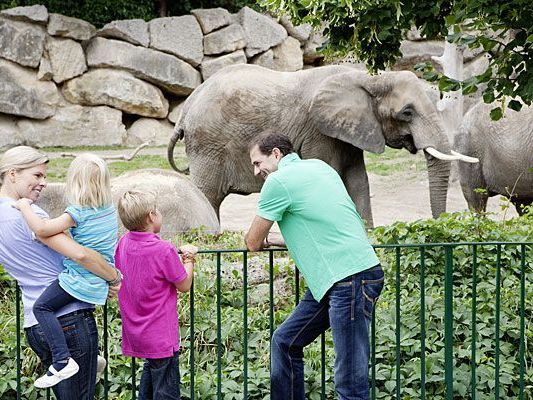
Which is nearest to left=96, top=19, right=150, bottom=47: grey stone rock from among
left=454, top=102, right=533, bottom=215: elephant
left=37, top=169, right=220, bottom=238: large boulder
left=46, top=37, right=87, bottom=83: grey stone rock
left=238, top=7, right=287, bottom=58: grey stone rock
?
left=46, top=37, right=87, bottom=83: grey stone rock

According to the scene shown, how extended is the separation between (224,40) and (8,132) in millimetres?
4992

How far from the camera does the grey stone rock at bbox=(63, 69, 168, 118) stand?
843 inches

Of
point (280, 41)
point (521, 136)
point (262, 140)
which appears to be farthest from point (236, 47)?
point (262, 140)

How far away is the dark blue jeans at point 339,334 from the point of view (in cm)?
432

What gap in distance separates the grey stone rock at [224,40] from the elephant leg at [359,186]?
38.2ft

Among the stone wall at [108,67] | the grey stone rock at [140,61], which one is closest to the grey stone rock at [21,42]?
the stone wall at [108,67]

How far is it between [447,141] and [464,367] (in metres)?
5.05

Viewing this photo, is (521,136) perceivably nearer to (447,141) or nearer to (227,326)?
(447,141)

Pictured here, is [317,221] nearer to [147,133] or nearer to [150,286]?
[150,286]

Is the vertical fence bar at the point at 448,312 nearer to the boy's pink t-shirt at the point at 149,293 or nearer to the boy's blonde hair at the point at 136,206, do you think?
the boy's pink t-shirt at the point at 149,293

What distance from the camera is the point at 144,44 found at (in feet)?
71.1

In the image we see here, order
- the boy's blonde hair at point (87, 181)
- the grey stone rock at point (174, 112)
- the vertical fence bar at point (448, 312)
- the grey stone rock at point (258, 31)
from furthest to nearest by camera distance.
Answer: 1. the grey stone rock at point (174, 112)
2. the grey stone rock at point (258, 31)
3. the vertical fence bar at point (448, 312)
4. the boy's blonde hair at point (87, 181)

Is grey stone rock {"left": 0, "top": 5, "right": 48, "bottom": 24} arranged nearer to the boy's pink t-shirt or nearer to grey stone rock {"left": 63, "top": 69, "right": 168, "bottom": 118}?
grey stone rock {"left": 63, "top": 69, "right": 168, "bottom": 118}

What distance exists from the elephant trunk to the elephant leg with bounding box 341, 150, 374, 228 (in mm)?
658
